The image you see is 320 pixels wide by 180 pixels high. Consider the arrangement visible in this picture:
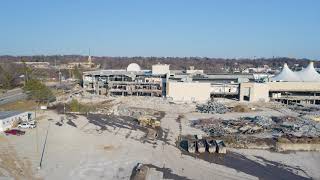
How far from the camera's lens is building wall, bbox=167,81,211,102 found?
49.3 m

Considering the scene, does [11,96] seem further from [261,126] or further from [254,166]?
[254,166]

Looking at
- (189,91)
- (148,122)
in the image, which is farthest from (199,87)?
(148,122)

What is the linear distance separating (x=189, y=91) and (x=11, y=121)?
2460cm

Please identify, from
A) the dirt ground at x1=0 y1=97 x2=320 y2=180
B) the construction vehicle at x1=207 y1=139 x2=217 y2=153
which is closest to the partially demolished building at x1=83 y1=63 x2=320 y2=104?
the dirt ground at x1=0 y1=97 x2=320 y2=180

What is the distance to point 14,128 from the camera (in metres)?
31.5

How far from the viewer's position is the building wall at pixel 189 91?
4931cm

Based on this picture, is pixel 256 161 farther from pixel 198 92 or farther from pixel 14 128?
pixel 198 92

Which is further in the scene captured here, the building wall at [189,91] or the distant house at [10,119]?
the building wall at [189,91]

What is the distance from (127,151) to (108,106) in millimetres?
19957

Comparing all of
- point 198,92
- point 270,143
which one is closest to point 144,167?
point 270,143

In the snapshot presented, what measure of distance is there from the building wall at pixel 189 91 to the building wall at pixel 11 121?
20828 mm

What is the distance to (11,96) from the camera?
51.8m

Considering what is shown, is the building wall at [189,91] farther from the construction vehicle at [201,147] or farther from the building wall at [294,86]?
the construction vehicle at [201,147]

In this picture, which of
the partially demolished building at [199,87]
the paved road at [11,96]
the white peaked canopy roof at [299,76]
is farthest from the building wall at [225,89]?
the paved road at [11,96]
